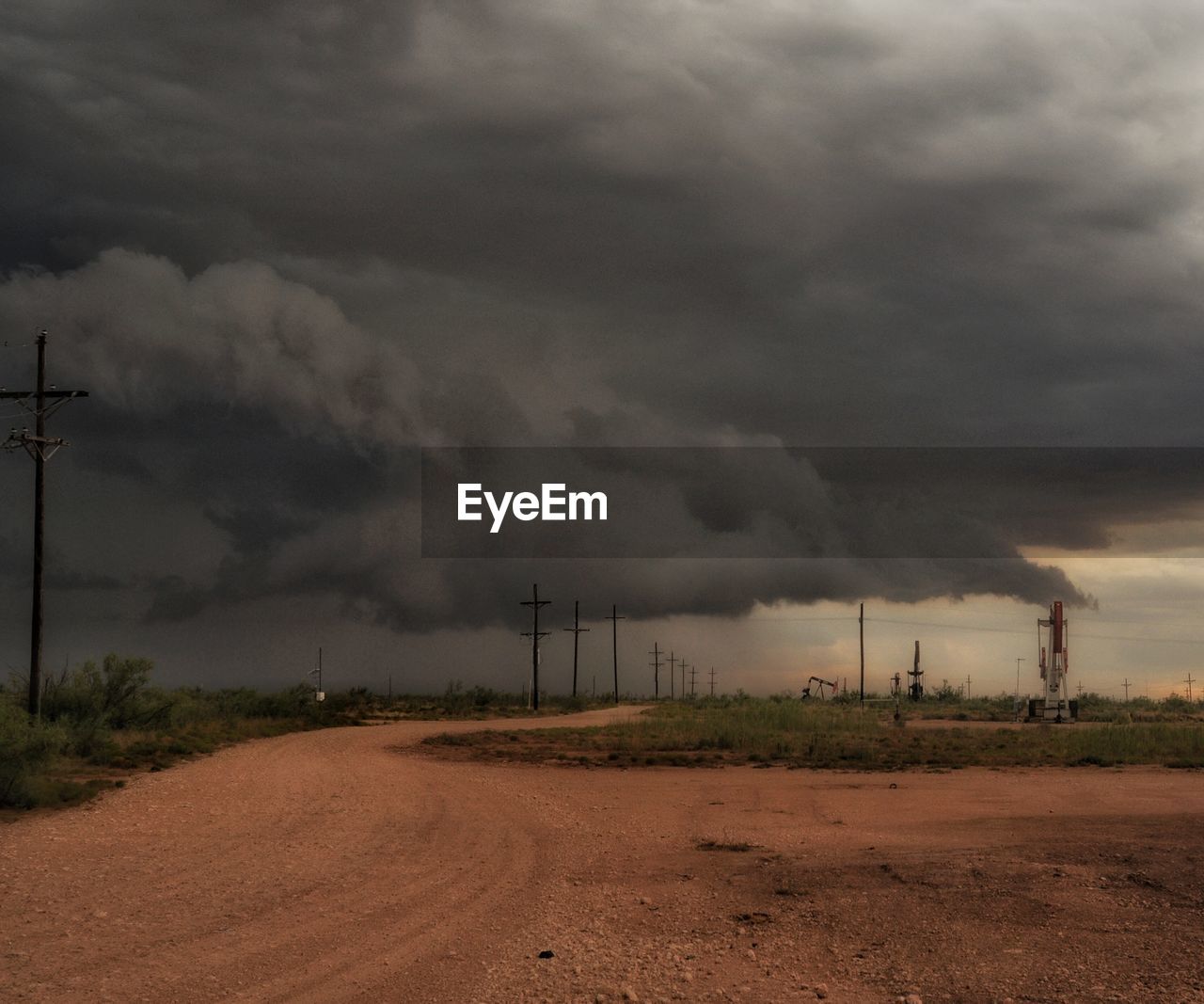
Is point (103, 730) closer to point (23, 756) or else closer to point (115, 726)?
point (115, 726)

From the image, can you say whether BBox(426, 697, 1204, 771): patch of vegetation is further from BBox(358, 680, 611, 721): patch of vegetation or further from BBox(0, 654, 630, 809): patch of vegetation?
BBox(358, 680, 611, 721): patch of vegetation

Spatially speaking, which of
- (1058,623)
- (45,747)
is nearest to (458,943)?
(45,747)

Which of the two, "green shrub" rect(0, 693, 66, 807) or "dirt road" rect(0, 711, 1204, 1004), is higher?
"green shrub" rect(0, 693, 66, 807)

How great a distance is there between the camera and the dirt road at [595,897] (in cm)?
932

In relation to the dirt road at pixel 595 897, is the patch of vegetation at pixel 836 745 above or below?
below

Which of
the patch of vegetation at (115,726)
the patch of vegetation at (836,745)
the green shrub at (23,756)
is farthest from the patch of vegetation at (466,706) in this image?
the green shrub at (23,756)

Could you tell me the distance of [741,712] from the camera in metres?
53.0

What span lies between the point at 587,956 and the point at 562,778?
1579 centimetres

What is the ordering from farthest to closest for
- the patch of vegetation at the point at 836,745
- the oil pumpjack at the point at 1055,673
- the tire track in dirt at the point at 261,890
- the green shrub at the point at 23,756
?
the oil pumpjack at the point at 1055,673, the patch of vegetation at the point at 836,745, the green shrub at the point at 23,756, the tire track in dirt at the point at 261,890

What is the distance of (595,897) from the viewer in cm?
1240

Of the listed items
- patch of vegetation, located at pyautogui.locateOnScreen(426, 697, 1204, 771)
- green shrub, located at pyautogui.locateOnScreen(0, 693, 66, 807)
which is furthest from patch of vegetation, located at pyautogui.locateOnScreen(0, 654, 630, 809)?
patch of vegetation, located at pyautogui.locateOnScreen(426, 697, 1204, 771)

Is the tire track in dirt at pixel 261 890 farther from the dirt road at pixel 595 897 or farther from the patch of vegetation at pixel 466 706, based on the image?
the patch of vegetation at pixel 466 706

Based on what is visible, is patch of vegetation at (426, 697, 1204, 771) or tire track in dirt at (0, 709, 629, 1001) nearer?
tire track in dirt at (0, 709, 629, 1001)

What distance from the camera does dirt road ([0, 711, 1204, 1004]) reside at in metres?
9.32
